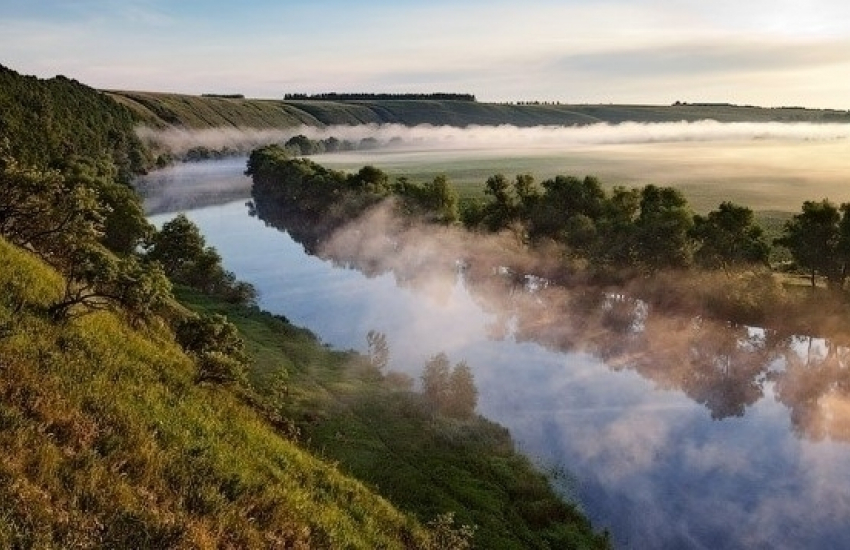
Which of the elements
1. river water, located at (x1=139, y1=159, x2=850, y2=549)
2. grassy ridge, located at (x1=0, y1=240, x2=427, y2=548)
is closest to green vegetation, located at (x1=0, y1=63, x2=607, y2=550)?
grassy ridge, located at (x1=0, y1=240, x2=427, y2=548)

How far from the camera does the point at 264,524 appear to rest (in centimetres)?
2061

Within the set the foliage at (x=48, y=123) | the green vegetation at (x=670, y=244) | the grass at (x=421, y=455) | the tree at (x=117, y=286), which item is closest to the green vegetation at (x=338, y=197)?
the green vegetation at (x=670, y=244)

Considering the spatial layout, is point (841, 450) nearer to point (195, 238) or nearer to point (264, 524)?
point (264, 524)

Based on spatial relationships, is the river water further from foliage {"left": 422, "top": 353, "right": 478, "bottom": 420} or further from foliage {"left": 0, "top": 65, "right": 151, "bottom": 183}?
foliage {"left": 0, "top": 65, "right": 151, "bottom": 183}

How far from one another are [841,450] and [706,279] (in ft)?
121

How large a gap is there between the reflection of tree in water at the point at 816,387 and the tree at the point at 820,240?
27.2ft

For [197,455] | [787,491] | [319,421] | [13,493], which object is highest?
[13,493]

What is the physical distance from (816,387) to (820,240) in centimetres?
2119

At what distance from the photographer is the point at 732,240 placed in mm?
85562

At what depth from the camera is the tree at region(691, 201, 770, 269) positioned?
84625mm

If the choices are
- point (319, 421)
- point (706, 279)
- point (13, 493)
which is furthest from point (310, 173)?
point (13, 493)

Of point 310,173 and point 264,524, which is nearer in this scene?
point 264,524

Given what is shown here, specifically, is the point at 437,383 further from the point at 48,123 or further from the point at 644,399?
the point at 48,123

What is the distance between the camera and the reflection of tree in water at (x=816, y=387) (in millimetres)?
57375
